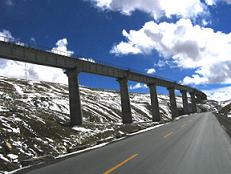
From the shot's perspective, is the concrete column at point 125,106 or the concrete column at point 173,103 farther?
the concrete column at point 173,103

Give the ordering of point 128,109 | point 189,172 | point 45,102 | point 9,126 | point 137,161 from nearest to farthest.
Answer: point 189,172, point 137,161, point 9,126, point 128,109, point 45,102

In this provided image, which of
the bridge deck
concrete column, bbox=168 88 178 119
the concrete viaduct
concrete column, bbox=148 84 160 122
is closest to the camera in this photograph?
the bridge deck

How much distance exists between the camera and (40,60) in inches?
1240

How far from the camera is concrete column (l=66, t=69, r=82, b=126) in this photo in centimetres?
3393

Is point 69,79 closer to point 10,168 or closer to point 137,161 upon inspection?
point 10,168

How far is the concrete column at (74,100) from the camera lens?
33.9 metres

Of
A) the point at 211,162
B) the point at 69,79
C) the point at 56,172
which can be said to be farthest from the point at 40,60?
the point at 211,162

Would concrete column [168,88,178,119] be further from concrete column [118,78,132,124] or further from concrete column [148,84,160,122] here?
concrete column [118,78,132,124]

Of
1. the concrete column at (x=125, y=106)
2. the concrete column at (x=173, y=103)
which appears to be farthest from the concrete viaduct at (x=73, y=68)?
the concrete column at (x=173, y=103)

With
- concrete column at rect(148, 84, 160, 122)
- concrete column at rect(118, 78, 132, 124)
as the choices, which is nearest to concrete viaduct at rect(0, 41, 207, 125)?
concrete column at rect(118, 78, 132, 124)

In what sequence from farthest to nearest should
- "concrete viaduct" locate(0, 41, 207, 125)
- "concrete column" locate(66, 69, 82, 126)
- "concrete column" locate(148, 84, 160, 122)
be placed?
1. "concrete column" locate(148, 84, 160, 122)
2. "concrete column" locate(66, 69, 82, 126)
3. "concrete viaduct" locate(0, 41, 207, 125)

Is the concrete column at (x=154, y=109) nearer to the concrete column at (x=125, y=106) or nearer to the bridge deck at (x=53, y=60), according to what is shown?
the bridge deck at (x=53, y=60)

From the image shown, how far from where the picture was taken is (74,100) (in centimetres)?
3475

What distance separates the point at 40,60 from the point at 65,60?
4143 millimetres
